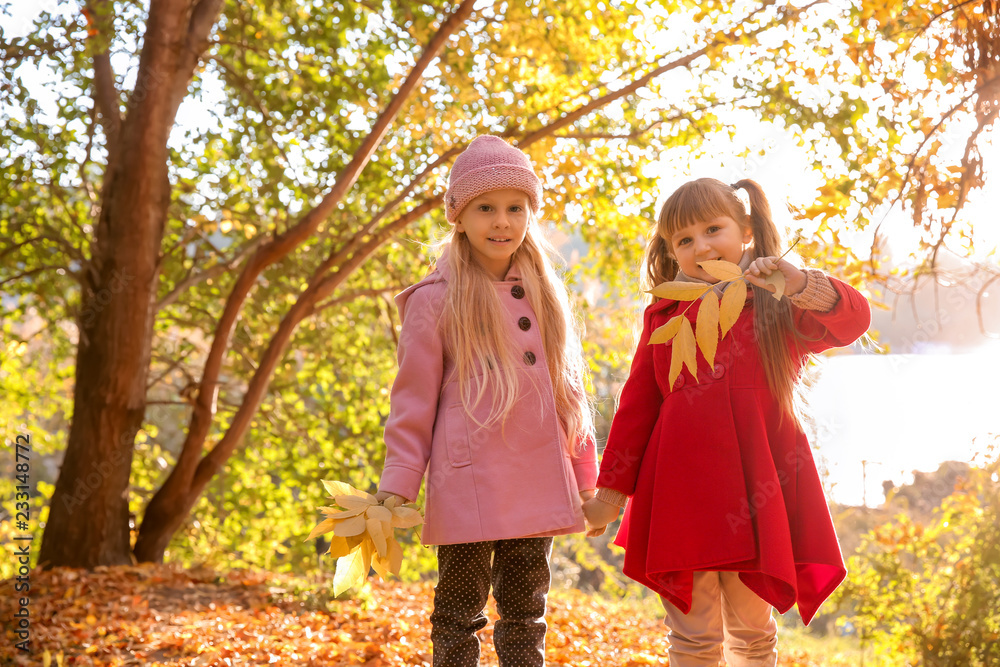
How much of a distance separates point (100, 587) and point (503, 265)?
3116 millimetres

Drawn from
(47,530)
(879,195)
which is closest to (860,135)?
(879,195)

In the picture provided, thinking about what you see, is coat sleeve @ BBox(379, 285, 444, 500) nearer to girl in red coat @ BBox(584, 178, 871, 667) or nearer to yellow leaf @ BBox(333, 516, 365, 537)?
yellow leaf @ BBox(333, 516, 365, 537)

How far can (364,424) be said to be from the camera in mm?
6207

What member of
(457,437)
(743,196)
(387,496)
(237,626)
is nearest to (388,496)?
(387,496)

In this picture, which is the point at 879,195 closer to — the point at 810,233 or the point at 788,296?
the point at 810,233

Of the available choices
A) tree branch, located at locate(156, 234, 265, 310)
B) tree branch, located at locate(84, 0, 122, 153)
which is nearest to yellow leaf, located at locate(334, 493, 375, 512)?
tree branch, located at locate(156, 234, 265, 310)

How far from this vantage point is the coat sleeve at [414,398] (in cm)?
197

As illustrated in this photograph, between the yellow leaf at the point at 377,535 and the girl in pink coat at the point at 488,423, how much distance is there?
0.17 meters

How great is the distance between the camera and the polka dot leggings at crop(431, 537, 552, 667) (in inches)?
80.9

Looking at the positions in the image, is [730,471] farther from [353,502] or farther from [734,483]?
[353,502]

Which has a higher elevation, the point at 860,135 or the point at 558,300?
the point at 860,135

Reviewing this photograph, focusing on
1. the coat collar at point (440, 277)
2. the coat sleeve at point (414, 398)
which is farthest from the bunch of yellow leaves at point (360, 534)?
the coat collar at point (440, 277)

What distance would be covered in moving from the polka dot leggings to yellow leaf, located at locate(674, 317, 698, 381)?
120 centimetres

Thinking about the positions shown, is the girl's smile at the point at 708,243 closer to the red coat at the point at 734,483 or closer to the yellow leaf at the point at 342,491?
the red coat at the point at 734,483
